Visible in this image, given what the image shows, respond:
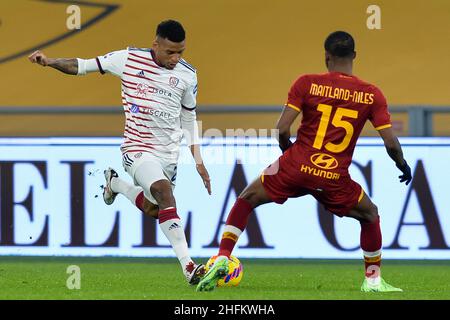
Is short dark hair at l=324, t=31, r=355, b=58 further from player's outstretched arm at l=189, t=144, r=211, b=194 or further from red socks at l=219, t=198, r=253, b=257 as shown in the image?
player's outstretched arm at l=189, t=144, r=211, b=194

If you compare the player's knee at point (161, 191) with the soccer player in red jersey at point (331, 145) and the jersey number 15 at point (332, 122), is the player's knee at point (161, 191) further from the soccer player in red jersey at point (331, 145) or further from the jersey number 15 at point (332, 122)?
the jersey number 15 at point (332, 122)

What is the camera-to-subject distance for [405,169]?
9000 mm

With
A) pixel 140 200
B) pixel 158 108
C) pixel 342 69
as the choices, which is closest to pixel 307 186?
pixel 342 69

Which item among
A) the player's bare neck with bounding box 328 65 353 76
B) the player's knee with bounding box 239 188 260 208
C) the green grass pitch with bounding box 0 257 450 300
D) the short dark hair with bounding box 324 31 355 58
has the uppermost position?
the short dark hair with bounding box 324 31 355 58

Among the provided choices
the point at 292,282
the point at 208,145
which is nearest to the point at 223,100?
the point at 208,145

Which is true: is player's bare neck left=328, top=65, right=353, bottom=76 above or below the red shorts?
above

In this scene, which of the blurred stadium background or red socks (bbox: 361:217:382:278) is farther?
the blurred stadium background

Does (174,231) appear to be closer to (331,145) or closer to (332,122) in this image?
(331,145)

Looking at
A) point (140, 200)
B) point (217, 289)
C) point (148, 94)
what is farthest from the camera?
point (140, 200)

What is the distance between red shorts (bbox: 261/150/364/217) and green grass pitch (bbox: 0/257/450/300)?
0.63m

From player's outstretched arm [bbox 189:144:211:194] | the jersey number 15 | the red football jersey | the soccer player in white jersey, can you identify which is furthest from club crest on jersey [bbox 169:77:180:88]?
the jersey number 15

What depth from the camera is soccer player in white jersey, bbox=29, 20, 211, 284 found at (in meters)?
9.47

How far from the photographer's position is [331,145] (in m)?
9.01

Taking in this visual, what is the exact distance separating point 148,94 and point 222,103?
21.7 feet
